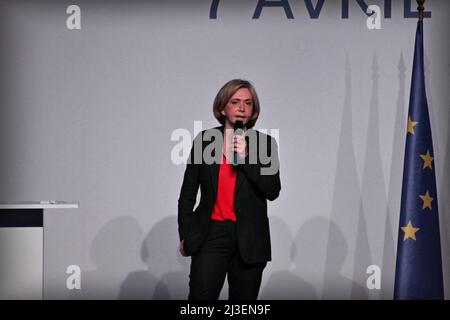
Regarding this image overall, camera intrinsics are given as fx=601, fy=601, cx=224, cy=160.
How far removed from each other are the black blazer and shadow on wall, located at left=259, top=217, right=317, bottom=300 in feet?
5.70

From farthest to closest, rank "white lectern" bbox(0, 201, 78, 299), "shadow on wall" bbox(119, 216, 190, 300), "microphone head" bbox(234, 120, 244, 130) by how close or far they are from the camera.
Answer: "shadow on wall" bbox(119, 216, 190, 300) < "white lectern" bbox(0, 201, 78, 299) < "microphone head" bbox(234, 120, 244, 130)

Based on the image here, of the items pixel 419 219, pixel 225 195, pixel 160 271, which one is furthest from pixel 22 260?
pixel 419 219

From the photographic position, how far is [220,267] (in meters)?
3.16

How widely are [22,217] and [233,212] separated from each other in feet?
8.00

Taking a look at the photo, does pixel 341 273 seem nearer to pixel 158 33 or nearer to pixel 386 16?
pixel 386 16

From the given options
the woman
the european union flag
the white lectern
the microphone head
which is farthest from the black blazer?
the white lectern

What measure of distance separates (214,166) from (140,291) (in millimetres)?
2116

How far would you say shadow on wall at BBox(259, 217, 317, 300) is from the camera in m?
4.96

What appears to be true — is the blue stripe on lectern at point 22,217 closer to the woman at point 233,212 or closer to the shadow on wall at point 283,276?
the shadow on wall at point 283,276

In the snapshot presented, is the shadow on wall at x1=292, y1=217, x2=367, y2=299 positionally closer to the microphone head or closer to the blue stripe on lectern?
the microphone head

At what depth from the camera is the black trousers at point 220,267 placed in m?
3.15

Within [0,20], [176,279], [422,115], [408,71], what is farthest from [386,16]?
[0,20]

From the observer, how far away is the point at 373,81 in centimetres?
496

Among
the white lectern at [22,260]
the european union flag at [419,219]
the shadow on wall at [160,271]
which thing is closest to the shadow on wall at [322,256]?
the european union flag at [419,219]
